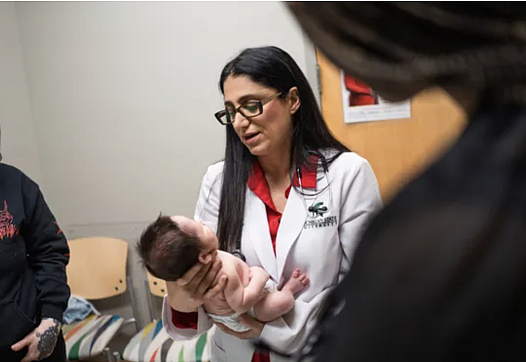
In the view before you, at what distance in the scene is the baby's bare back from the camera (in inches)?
54.2

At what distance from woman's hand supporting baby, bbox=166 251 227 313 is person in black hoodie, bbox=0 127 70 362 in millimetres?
793

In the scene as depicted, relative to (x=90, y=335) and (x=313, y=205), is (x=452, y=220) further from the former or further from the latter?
(x=90, y=335)

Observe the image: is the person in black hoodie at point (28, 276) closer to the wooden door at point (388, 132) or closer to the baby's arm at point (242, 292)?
the baby's arm at point (242, 292)

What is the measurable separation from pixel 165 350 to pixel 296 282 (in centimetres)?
145

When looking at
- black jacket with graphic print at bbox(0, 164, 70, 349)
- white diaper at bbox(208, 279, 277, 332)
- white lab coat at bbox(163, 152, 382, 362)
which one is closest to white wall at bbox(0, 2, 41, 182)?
black jacket with graphic print at bbox(0, 164, 70, 349)

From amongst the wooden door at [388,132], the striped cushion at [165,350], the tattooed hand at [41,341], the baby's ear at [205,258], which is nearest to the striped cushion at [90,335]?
the striped cushion at [165,350]

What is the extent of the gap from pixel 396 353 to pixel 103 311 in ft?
11.1

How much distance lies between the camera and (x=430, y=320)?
0.35m

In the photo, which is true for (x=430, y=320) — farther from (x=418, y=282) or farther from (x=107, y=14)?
(x=107, y=14)

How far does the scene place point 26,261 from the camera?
1.89m

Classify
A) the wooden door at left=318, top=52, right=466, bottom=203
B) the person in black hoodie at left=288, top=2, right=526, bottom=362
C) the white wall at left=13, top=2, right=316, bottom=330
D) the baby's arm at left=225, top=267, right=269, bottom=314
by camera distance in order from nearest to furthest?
1. the person in black hoodie at left=288, top=2, right=526, bottom=362
2. the baby's arm at left=225, top=267, right=269, bottom=314
3. the wooden door at left=318, top=52, right=466, bottom=203
4. the white wall at left=13, top=2, right=316, bottom=330

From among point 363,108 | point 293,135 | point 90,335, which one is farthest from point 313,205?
point 90,335

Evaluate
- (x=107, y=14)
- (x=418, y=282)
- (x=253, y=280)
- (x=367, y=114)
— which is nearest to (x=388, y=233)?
(x=418, y=282)

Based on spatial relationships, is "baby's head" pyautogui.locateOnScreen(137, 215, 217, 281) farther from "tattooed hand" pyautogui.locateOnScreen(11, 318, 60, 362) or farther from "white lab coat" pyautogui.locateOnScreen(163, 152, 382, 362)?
"tattooed hand" pyautogui.locateOnScreen(11, 318, 60, 362)
